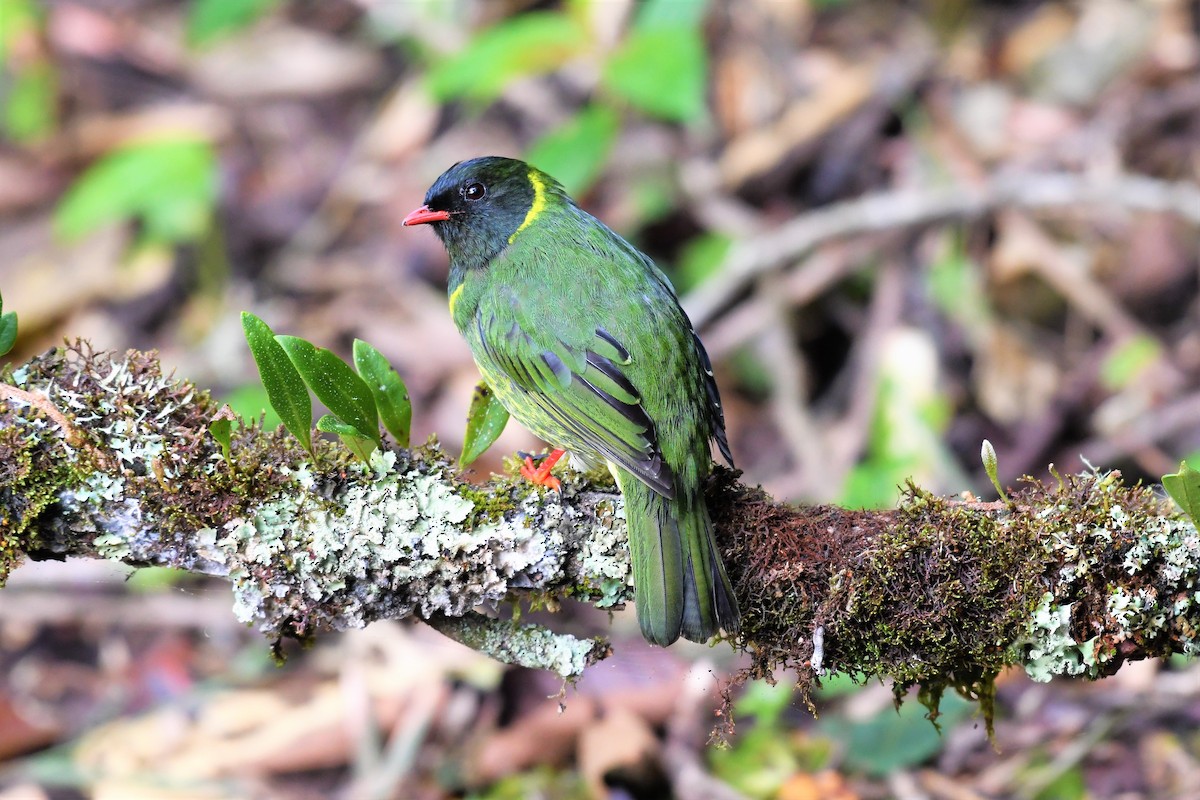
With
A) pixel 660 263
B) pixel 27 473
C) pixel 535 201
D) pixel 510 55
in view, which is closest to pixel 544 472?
pixel 27 473

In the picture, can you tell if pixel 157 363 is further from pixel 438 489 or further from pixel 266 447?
pixel 438 489

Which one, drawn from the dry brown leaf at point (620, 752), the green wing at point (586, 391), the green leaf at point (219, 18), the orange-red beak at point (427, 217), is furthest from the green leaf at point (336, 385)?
the green leaf at point (219, 18)

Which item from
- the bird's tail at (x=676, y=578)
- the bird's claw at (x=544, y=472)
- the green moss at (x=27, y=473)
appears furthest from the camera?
the bird's claw at (x=544, y=472)

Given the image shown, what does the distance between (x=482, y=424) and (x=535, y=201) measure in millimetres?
1040

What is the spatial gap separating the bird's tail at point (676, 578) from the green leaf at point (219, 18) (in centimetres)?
577

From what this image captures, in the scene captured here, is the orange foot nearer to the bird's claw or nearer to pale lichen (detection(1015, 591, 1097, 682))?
the bird's claw

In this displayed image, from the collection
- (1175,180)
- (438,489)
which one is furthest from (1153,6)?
(438,489)

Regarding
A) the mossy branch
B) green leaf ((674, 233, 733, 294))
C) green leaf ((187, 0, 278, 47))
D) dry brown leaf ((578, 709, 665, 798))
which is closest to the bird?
the mossy branch

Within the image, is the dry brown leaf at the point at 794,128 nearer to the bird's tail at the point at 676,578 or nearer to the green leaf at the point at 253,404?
the green leaf at the point at 253,404

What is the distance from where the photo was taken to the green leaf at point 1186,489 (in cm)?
230

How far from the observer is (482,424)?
313 cm

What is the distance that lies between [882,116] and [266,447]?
5112 millimetres

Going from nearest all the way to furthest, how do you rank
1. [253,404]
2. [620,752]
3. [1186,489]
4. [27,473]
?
1. [1186,489]
2. [27,473]
3. [620,752]
4. [253,404]

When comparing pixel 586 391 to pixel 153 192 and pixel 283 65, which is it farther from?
pixel 283 65
